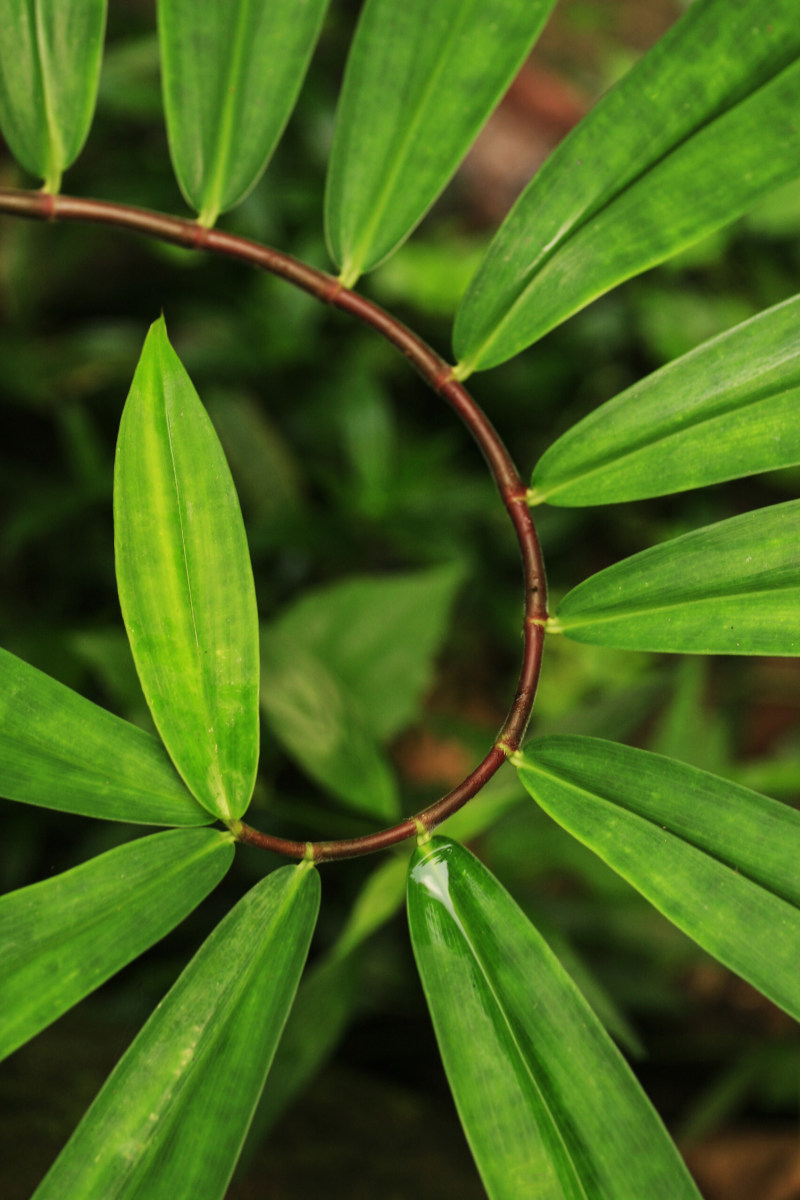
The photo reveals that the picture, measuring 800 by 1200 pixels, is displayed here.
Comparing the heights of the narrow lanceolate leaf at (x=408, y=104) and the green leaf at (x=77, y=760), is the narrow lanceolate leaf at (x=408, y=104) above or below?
above

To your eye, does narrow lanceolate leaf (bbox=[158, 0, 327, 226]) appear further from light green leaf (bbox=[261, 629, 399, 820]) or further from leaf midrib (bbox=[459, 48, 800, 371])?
light green leaf (bbox=[261, 629, 399, 820])

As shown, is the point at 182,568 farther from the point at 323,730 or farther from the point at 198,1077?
the point at 323,730

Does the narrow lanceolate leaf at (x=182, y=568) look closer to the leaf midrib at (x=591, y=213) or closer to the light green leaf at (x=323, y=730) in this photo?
the leaf midrib at (x=591, y=213)

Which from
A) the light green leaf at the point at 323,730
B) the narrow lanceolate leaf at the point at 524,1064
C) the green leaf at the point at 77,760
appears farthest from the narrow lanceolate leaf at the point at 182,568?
the light green leaf at the point at 323,730

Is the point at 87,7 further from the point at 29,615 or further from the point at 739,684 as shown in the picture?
the point at 739,684

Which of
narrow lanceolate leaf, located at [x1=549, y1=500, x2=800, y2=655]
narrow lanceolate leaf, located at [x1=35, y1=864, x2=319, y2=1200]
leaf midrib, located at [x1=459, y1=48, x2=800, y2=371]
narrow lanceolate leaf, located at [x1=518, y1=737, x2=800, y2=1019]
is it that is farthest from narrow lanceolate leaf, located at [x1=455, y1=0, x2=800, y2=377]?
narrow lanceolate leaf, located at [x1=35, y1=864, x2=319, y2=1200]
